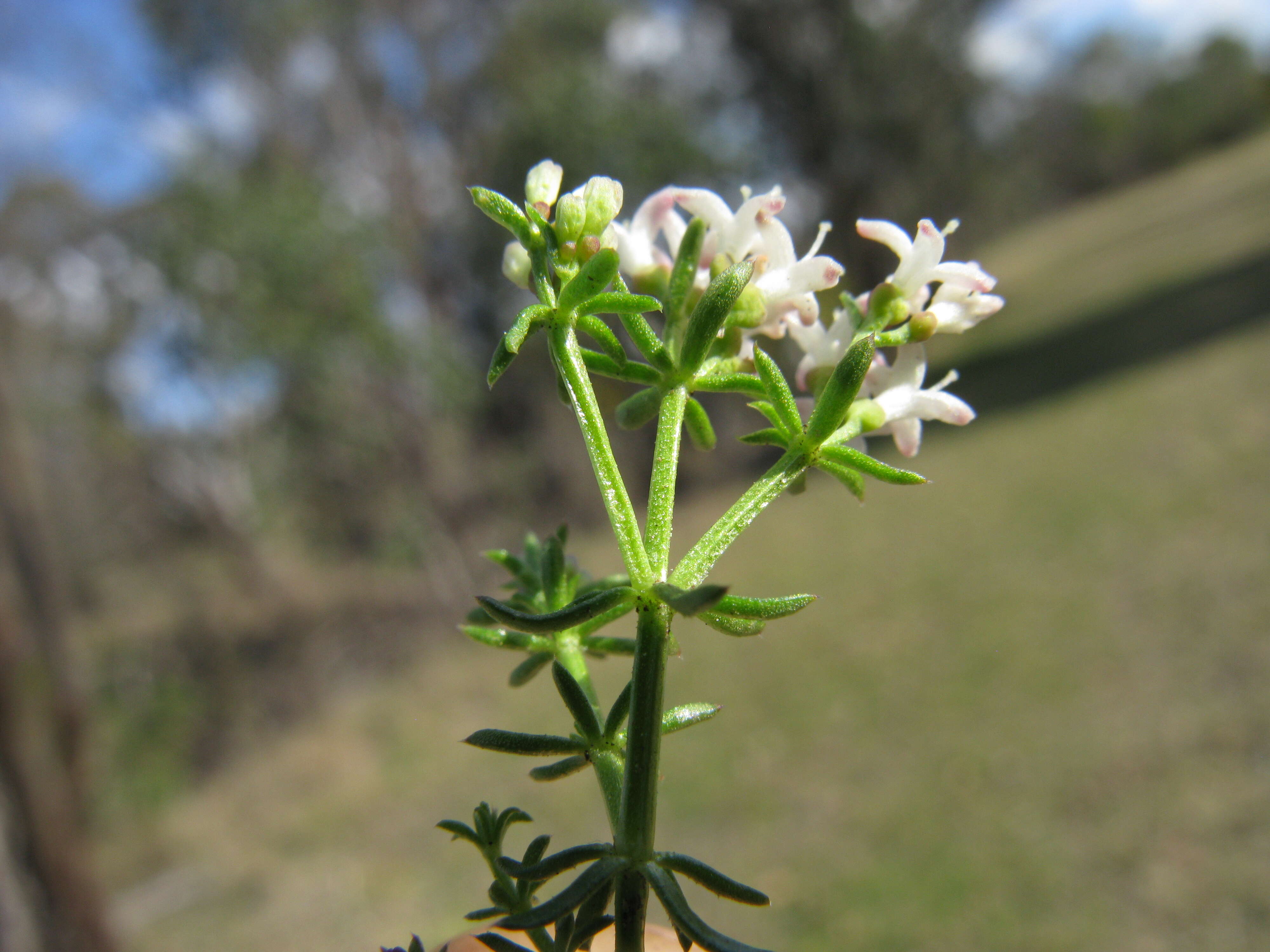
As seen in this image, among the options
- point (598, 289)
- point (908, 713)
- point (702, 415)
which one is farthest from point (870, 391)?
point (908, 713)

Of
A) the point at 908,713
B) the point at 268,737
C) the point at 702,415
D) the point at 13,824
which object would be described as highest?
the point at 268,737

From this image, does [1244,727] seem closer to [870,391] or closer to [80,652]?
[870,391]

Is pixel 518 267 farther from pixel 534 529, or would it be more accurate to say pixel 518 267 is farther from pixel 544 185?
pixel 534 529

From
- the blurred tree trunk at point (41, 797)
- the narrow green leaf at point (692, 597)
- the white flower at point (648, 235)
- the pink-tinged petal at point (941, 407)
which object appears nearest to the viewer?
the narrow green leaf at point (692, 597)

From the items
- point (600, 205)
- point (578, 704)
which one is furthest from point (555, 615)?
point (600, 205)

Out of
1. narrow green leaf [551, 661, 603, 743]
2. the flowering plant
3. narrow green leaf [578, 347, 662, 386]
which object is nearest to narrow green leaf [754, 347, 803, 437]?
the flowering plant

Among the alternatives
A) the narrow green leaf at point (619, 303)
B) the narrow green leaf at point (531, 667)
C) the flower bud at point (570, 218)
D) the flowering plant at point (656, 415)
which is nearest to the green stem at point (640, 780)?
the flowering plant at point (656, 415)

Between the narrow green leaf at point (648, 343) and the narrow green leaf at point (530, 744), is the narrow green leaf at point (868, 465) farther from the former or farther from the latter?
the narrow green leaf at point (530, 744)
